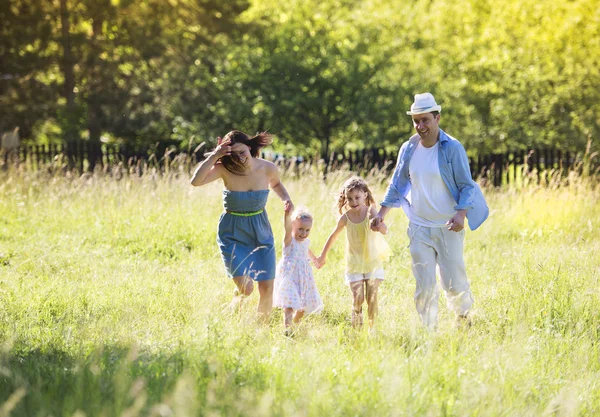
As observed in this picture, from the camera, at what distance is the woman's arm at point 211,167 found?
564cm

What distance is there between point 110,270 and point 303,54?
13.5m

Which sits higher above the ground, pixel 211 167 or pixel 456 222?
pixel 211 167

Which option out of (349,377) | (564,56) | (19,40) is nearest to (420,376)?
(349,377)

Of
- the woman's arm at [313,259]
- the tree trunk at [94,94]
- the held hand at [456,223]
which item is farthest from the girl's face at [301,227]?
the tree trunk at [94,94]

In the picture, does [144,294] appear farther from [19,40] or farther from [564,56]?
[19,40]

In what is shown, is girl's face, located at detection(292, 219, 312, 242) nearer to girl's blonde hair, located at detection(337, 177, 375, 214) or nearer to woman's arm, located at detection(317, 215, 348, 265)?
woman's arm, located at detection(317, 215, 348, 265)

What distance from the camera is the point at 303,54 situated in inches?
802

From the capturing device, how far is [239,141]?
19.0 ft

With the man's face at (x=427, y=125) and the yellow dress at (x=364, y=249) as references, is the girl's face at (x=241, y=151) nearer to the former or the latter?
the yellow dress at (x=364, y=249)

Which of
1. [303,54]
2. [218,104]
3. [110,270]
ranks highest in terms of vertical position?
[303,54]

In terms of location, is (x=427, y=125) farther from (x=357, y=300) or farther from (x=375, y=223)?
(x=357, y=300)

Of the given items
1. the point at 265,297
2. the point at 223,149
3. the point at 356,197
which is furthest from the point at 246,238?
the point at 356,197

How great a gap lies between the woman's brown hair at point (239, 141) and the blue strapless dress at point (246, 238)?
176mm

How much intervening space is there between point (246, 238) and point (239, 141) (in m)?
0.72
